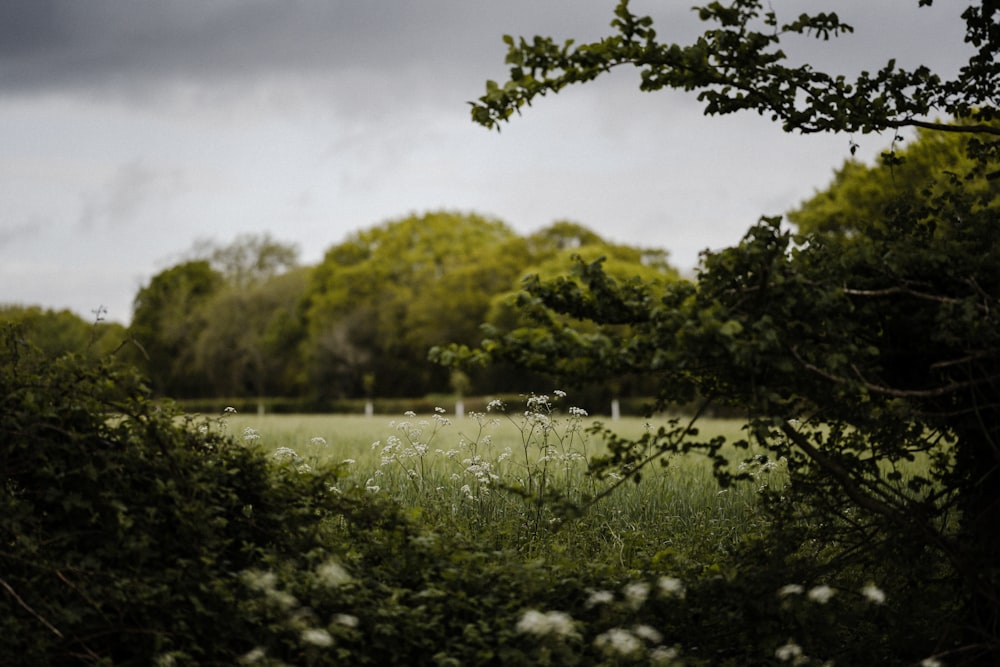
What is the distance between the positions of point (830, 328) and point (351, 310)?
179ft

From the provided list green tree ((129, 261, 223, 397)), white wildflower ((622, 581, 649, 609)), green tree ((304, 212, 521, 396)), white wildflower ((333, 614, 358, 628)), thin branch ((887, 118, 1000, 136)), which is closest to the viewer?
white wildflower ((333, 614, 358, 628))

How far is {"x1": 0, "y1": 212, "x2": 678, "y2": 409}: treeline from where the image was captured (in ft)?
160

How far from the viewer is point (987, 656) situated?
5.05 metres

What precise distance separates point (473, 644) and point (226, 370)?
206 ft

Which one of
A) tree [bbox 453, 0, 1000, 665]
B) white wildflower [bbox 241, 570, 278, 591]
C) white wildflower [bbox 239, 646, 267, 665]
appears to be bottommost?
white wildflower [bbox 239, 646, 267, 665]

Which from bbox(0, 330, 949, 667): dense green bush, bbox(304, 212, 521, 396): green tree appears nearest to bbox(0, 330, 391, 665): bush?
bbox(0, 330, 949, 667): dense green bush

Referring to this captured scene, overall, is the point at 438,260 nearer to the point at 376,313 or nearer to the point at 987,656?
the point at 376,313

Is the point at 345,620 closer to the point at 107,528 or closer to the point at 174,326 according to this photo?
the point at 107,528

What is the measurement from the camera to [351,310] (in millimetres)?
57938

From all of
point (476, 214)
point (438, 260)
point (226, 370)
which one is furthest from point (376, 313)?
point (226, 370)

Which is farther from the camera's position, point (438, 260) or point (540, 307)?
point (438, 260)

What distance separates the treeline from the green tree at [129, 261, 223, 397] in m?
0.14

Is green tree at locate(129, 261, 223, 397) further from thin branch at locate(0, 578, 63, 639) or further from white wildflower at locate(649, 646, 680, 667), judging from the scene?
white wildflower at locate(649, 646, 680, 667)

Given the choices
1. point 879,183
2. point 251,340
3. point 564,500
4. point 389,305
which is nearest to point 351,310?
point 389,305
